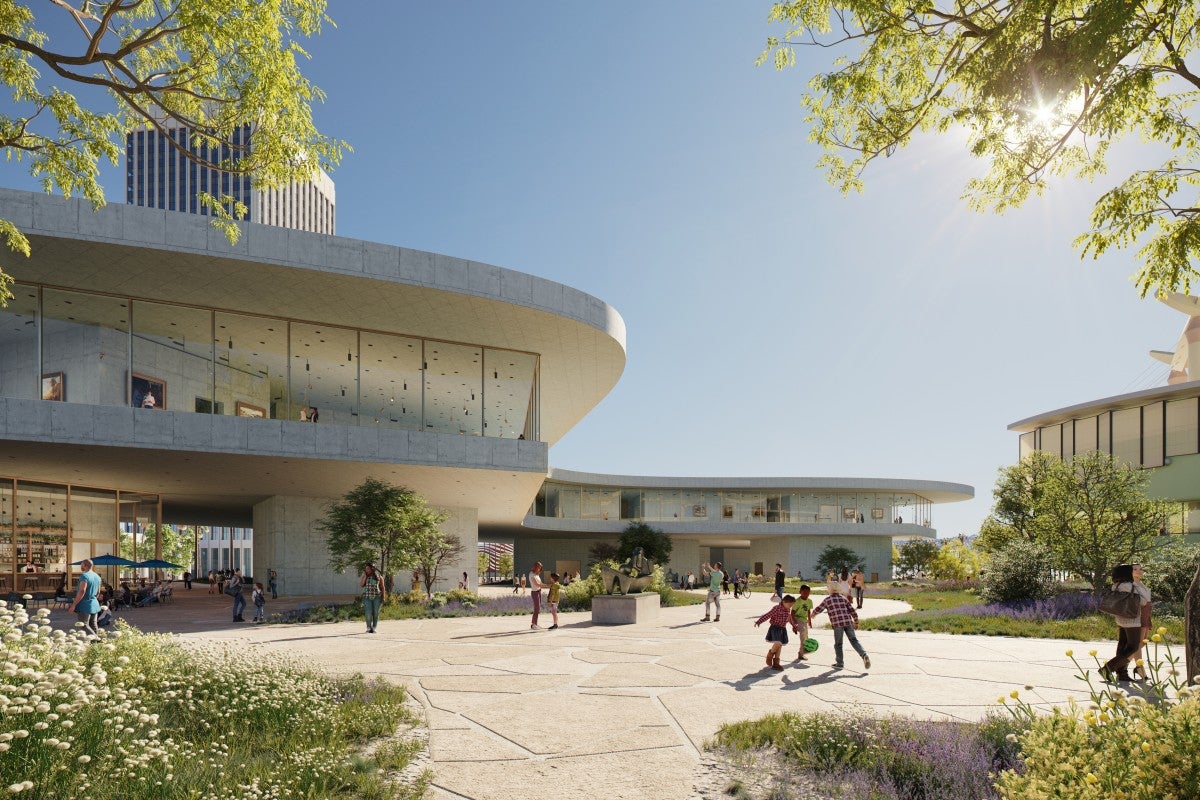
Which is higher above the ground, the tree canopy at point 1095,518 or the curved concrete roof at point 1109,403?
the curved concrete roof at point 1109,403

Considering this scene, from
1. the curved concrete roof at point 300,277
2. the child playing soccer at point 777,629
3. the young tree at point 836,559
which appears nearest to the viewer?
the child playing soccer at point 777,629

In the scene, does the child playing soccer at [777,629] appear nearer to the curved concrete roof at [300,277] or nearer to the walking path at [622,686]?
the walking path at [622,686]

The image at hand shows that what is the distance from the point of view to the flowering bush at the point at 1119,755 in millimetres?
3393

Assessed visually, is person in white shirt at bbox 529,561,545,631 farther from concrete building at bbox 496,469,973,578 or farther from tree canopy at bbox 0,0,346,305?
concrete building at bbox 496,469,973,578

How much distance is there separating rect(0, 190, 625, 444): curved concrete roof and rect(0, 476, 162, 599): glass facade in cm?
1080

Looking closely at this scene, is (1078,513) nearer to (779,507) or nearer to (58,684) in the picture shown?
(58,684)

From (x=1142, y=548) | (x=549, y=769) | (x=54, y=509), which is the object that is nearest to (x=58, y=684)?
(x=549, y=769)

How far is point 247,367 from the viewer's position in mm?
28328

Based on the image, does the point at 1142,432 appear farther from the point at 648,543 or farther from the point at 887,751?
the point at 887,751

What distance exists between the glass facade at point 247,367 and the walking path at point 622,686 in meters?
11.6

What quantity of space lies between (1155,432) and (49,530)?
56.6m

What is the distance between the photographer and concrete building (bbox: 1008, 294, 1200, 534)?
139 ft

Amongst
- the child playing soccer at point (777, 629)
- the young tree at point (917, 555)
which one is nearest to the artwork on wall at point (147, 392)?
the child playing soccer at point (777, 629)

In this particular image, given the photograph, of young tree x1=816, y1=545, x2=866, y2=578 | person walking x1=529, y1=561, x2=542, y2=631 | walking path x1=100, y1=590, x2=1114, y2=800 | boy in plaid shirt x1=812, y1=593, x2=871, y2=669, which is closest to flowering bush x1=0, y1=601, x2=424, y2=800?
walking path x1=100, y1=590, x2=1114, y2=800
